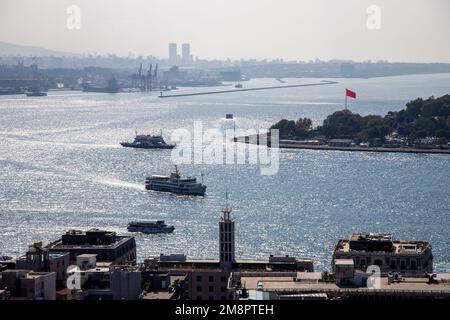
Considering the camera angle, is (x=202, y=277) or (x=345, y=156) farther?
(x=345, y=156)

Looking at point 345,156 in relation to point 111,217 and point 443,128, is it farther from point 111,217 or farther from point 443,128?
point 111,217

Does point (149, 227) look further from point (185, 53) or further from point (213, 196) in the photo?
point (185, 53)

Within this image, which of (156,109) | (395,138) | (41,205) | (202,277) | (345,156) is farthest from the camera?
(156,109)

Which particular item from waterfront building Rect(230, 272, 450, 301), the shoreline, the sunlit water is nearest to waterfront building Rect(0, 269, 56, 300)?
waterfront building Rect(230, 272, 450, 301)

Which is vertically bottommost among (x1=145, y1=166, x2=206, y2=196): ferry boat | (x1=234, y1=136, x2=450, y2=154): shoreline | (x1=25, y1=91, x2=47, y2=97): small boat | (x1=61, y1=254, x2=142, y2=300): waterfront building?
(x1=25, y1=91, x2=47, y2=97): small boat

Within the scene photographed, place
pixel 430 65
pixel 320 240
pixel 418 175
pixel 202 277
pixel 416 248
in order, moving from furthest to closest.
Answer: pixel 430 65 → pixel 418 175 → pixel 320 240 → pixel 416 248 → pixel 202 277

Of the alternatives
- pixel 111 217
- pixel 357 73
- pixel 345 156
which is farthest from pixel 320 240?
pixel 357 73

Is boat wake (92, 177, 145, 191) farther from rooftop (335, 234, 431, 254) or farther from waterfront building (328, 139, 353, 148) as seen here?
rooftop (335, 234, 431, 254)
